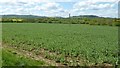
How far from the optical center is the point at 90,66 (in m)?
12.8

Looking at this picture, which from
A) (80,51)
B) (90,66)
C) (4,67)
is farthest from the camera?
(80,51)

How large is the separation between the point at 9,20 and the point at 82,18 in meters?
24.2

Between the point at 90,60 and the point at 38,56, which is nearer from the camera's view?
the point at 90,60

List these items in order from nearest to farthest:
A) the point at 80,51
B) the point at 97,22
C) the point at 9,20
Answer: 1. the point at 80,51
2. the point at 97,22
3. the point at 9,20

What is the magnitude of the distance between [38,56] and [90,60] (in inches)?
125

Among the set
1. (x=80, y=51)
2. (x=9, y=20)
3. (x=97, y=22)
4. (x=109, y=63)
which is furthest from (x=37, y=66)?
(x=9, y=20)

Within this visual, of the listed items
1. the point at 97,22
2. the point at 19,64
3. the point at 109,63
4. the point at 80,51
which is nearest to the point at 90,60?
the point at 109,63

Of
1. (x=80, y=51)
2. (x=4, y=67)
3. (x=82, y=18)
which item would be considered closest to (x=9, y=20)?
(x=82, y=18)

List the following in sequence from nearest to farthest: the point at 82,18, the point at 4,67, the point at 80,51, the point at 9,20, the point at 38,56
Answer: the point at 4,67
the point at 38,56
the point at 80,51
the point at 9,20
the point at 82,18

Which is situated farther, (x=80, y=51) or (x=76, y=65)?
(x=80, y=51)

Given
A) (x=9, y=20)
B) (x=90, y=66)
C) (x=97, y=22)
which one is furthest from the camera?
(x=9, y=20)

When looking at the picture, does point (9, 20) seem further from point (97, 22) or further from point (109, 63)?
point (109, 63)

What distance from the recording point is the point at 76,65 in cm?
1285

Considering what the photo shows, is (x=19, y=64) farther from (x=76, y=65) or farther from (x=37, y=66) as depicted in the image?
(x=76, y=65)
